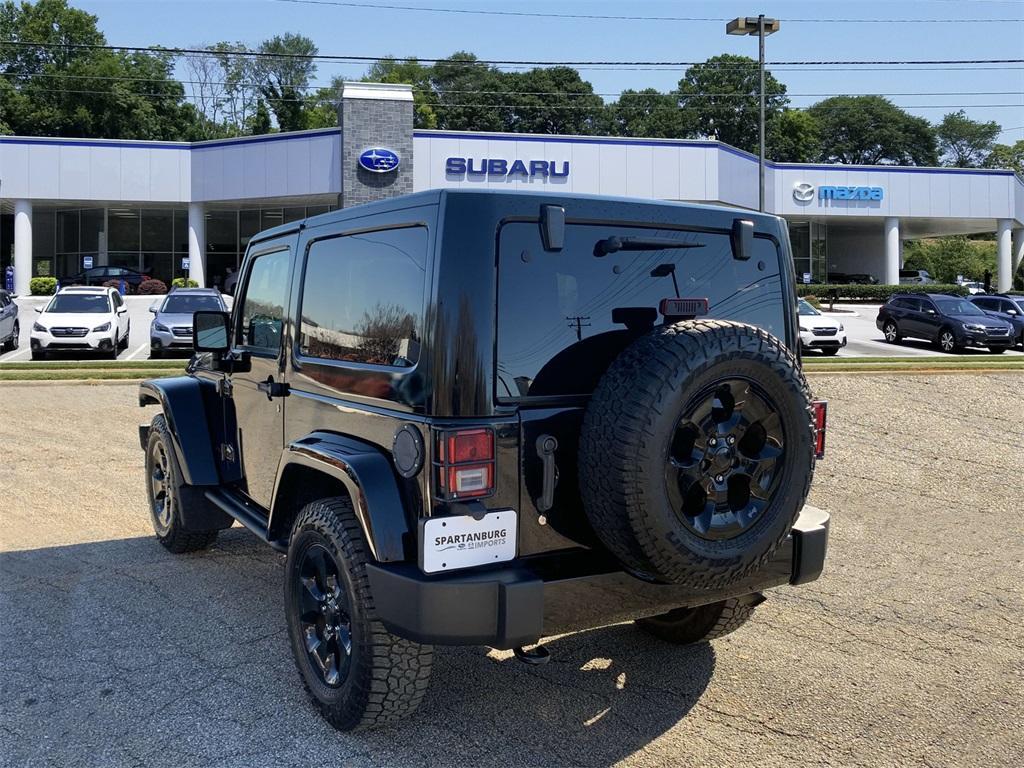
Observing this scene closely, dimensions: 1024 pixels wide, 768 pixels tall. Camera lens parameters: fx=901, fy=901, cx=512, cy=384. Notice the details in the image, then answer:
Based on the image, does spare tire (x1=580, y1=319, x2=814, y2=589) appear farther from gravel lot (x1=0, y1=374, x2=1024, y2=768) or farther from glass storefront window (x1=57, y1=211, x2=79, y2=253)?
glass storefront window (x1=57, y1=211, x2=79, y2=253)

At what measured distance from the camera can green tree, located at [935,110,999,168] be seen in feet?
371

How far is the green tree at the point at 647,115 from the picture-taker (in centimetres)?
8875

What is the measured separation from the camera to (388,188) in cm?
3606

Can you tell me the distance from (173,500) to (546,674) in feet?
9.30

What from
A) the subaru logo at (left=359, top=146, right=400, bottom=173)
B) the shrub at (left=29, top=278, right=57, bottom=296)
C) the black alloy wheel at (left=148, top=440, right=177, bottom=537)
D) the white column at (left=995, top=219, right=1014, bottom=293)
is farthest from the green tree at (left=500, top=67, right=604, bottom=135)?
the black alloy wheel at (left=148, top=440, right=177, bottom=537)

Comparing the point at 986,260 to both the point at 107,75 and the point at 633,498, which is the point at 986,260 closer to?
the point at 107,75

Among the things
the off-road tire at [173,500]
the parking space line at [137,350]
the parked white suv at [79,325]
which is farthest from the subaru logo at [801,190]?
the off-road tire at [173,500]

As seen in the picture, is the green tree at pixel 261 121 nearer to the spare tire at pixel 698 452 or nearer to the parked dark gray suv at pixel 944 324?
the parked dark gray suv at pixel 944 324

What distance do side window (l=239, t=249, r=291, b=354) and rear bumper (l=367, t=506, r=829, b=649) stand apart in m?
1.76

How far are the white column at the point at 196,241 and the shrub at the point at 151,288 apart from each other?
189 cm

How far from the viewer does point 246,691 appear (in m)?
3.98

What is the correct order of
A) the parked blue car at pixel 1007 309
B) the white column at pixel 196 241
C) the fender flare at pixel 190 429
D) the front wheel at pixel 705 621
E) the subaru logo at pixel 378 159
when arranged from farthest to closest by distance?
1. the white column at pixel 196 241
2. the subaru logo at pixel 378 159
3. the parked blue car at pixel 1007 309
4. the fender flare at pixel 190 429
5. the front wheel at pixel 705 621

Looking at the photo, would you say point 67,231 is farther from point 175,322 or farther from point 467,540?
point 467,540

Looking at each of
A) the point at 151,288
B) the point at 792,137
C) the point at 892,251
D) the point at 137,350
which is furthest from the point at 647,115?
the point at 137,350
